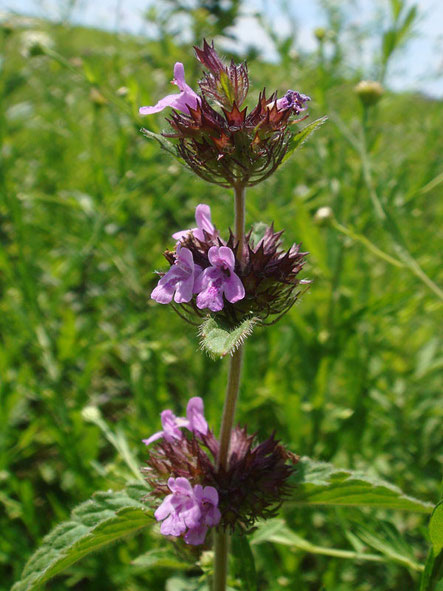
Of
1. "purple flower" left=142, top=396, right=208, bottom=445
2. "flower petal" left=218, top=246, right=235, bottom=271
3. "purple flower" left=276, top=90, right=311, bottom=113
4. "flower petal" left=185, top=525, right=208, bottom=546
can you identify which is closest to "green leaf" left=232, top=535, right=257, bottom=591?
"flower petal" left=185, top=525, right=208, bottom=546

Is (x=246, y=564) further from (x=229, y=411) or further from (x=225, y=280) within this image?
(x=225, y=280)

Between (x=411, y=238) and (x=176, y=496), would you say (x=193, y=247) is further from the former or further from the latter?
(x=411, y=238)

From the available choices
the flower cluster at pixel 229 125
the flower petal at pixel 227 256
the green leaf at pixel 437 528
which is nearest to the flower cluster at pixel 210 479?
the green leaf at pixel 437 528


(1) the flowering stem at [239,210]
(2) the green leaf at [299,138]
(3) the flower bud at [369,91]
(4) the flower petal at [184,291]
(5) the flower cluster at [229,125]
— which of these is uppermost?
(3) the flower bud at [369,91]

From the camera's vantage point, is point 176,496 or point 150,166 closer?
point 176,496

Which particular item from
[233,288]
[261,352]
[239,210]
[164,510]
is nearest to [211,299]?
[233,288]

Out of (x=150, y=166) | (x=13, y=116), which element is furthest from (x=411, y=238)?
(x=13, y=116)

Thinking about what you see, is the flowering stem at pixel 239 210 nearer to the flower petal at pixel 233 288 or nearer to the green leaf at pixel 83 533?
the flower petal at pixel 233 288

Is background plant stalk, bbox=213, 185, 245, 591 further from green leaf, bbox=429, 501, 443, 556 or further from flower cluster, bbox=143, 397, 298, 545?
green leaf, bbox=429, 501, 443, 556
